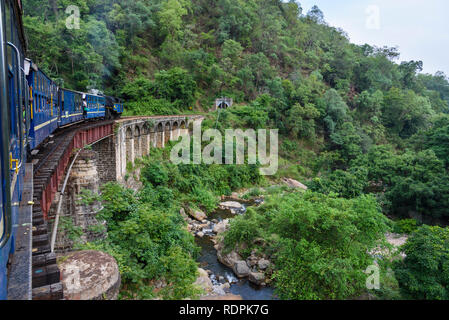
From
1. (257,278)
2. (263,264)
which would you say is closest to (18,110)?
(257,278)

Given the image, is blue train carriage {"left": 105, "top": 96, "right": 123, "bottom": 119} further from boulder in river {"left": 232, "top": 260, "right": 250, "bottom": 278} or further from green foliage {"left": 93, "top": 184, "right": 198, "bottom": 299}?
boulder in river {"left": 232, "top": 260, "right": 250, "bottom": 278}

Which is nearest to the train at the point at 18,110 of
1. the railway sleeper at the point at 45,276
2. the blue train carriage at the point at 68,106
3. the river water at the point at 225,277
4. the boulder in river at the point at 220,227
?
the blue train carriage at the point at 68,106

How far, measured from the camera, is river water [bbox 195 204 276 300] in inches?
477

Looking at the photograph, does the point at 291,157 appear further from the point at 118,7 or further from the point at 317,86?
the point at 118,7

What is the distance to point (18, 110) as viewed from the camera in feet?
11.5

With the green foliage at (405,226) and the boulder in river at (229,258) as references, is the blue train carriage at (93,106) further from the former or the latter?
the green foliage at (405,226)

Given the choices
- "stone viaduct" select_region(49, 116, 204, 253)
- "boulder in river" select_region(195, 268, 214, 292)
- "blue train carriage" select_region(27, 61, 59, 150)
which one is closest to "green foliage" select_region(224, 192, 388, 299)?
"boulder in river" select_region(195, 268, 214, 292)

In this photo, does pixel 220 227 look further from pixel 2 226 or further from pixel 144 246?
pixel 2 226

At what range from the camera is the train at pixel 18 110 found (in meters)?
2.06

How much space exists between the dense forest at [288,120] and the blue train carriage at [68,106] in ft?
14.4

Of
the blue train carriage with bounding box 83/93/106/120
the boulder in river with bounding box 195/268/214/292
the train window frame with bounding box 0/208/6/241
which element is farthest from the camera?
the blue train carriage with bounding box 83/93/106/120

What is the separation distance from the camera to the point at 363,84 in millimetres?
55000

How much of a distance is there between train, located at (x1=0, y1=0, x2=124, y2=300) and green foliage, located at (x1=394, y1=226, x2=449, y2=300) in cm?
1276
